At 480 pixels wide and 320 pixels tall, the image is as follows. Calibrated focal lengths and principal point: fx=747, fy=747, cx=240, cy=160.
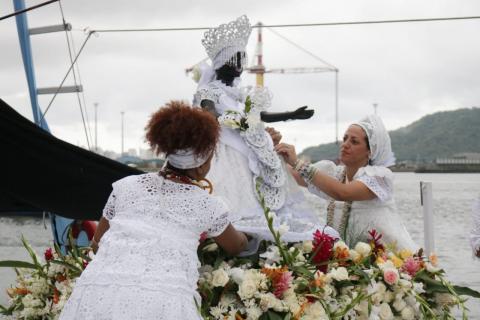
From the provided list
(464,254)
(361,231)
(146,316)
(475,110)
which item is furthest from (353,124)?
(475,110)

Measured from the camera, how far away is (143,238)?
2.74 metres

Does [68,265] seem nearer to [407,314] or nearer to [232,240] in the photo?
[232,240]

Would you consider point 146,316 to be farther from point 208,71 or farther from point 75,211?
point 75,211

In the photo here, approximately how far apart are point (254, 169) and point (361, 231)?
880 millimetres

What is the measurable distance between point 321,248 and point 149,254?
0.99 metres

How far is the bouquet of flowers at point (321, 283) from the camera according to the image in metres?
3.17

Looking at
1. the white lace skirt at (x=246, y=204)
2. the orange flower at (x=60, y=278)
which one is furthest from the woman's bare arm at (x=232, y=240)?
the orange flower at (x=60, y=278)

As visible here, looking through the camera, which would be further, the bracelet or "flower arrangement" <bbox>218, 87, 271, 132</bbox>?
the bracelet

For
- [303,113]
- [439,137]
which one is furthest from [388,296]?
[439,137]

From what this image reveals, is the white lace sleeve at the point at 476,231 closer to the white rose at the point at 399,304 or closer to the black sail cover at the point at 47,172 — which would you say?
the white rose at the point at 399,304

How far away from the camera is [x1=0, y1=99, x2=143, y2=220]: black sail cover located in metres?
5.23

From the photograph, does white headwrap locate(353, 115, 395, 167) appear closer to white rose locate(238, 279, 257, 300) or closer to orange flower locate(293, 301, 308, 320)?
orange flower locate(293, 301, 308, 320)

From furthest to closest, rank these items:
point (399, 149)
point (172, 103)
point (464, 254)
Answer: point (399, 149) < point (464, 254) < point (172, 103)

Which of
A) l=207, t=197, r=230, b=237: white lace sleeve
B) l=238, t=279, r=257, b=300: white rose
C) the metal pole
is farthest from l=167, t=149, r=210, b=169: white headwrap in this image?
the metal pole
